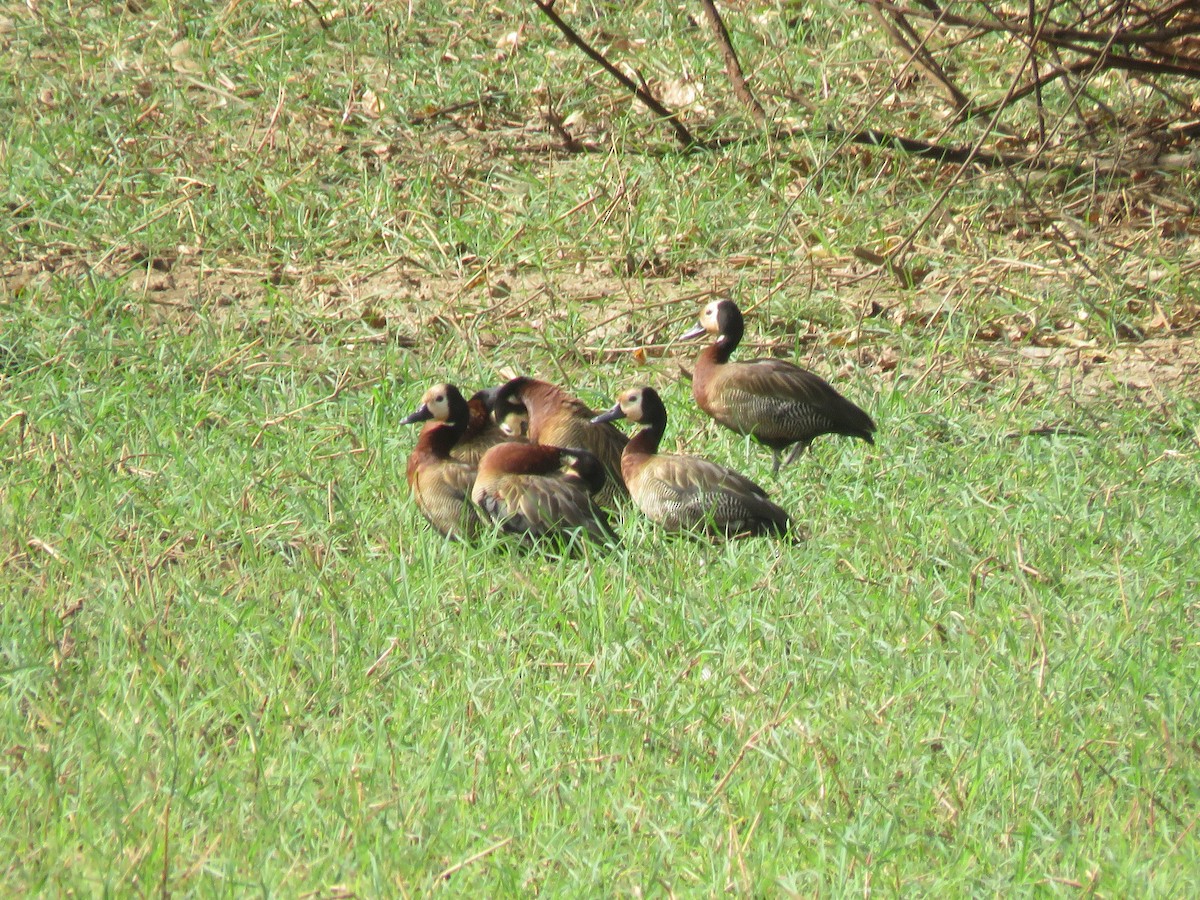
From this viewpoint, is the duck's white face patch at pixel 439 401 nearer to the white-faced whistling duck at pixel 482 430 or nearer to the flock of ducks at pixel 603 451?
the flock of ducks at pixel 603 451

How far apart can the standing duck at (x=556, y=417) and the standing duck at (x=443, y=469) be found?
A: 12.0 inches

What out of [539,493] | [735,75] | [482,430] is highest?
[735,75]

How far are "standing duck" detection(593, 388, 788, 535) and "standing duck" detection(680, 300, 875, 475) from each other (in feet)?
1.79

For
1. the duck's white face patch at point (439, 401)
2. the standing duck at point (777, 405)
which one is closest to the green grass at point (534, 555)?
the standing duck at point (777, 405)

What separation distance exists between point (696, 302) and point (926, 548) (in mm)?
3013

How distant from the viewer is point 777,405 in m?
7.11

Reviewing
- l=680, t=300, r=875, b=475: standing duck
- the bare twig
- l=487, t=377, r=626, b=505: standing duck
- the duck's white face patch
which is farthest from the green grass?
l=487, t=377, r=626, b=505: standing duck

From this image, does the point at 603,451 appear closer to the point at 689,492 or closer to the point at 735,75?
the point at 689,492

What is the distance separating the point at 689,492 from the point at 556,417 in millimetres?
1023

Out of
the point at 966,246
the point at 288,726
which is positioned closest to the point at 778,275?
the point at 966,246

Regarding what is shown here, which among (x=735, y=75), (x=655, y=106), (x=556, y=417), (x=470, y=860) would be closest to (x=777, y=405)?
(x=556, y=417)

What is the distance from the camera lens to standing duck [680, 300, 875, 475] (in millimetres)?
7012

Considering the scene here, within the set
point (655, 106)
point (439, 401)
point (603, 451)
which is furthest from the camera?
point (655, 106)

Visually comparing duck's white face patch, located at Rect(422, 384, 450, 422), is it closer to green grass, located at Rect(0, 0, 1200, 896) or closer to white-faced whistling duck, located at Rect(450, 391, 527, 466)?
white-faced whistling duck, located at Rect(450, 391, 527, 466)
